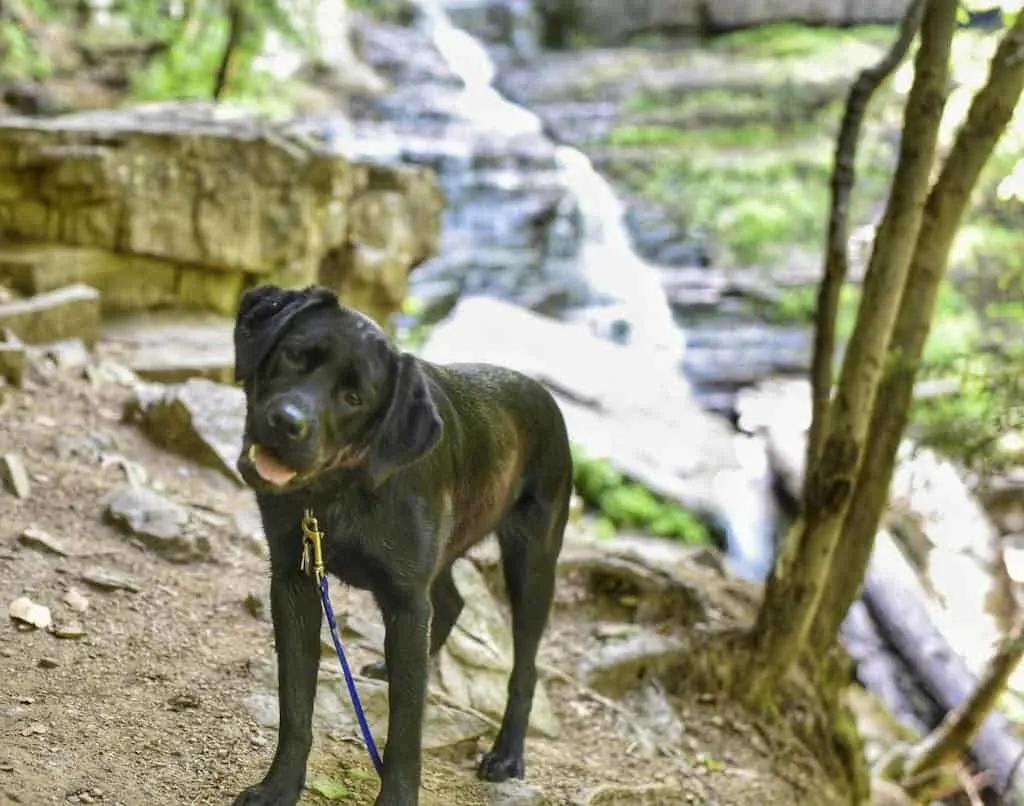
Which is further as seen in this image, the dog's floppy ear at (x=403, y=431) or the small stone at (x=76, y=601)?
the small stone at (x=76, y=601)

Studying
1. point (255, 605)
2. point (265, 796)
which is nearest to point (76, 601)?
point (255, 605)

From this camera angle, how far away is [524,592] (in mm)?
4262

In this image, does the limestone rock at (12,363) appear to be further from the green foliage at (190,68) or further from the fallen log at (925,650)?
the green foliage at (190,68)

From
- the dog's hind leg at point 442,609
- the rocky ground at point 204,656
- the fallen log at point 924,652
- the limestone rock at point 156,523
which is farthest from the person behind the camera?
the fallen log at point 924,652

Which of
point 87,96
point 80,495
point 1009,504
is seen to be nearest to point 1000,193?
point 80,495

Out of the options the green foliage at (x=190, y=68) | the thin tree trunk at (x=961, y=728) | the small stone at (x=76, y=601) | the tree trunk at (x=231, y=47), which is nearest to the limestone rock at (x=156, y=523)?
the small stone at (x=76, y=601)

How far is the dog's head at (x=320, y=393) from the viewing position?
2.70 meters

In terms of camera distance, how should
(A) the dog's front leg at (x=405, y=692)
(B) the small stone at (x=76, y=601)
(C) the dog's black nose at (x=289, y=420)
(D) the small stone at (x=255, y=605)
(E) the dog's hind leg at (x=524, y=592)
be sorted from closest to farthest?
(C) the dog's black nose at (x=289, y=420) → (A) the dog's front leg at (x=405, y=692) → (E) the dog's hind leg at (x=524, y=592) → (B) the small stone at (x=76, y=601) → (D) the small stone at (x=255, y=605)

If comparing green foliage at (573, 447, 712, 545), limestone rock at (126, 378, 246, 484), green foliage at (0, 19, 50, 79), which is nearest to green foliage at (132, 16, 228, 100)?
green foliage at (0, 19, 50, 79)

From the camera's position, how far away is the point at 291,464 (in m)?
2.70

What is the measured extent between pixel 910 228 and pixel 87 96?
14.9m

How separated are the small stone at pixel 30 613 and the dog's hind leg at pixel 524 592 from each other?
6.09 feet

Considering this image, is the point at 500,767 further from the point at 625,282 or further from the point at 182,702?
the point at 625,282

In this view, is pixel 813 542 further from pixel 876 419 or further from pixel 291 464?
pixel 291 464
